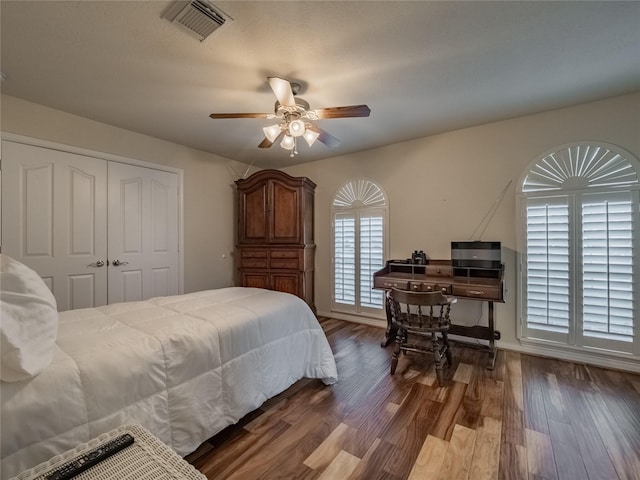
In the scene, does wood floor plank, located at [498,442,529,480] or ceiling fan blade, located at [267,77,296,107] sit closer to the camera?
wood floor plank, located at [498,442,529,480]

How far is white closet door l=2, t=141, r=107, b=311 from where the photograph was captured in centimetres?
237

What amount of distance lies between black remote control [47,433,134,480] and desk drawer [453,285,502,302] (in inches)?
97.7

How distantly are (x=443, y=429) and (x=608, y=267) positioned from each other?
84.3 inches

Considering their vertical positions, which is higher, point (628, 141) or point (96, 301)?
point (628, 141)

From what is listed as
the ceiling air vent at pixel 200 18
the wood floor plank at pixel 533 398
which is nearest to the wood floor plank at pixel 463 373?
the wood floor plank at pixel 533 398

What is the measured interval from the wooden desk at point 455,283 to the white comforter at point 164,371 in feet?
3.44

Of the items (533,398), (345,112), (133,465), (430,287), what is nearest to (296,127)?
(345,112)

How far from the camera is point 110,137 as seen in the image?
292 centimetres

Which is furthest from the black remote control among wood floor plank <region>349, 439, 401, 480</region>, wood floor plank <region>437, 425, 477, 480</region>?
wood floor plank <region>437, 425, 477, 480</region>

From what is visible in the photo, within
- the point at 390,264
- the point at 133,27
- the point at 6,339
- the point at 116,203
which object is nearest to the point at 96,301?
the point at 116,203

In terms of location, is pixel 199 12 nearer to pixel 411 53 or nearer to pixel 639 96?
pixel 411 53

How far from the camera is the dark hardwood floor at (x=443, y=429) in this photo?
4.70 ft

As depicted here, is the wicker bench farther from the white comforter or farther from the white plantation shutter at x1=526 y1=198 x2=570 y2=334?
the white plantation shutter at x1=526 y1=198 x2=570 y2=334

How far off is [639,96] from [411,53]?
86.3 inches
